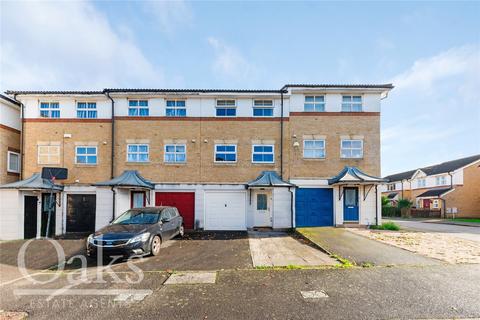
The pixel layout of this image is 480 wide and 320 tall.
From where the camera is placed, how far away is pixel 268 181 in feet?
49.8

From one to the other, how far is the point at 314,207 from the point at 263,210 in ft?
9.62

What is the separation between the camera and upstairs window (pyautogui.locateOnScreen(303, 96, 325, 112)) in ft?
54.7

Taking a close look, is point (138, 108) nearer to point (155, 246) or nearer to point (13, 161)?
point (13, 161)

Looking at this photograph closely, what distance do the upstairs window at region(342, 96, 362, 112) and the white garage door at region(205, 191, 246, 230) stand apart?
791 centimetres

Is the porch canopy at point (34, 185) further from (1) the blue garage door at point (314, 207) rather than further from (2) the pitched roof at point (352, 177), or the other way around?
(2) the pitched roof at point (352, 177)

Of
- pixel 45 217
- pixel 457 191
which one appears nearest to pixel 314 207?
pixel 45 217

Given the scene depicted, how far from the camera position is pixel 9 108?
16.2m

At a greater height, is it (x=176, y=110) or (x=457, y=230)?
(x=176, y=110)

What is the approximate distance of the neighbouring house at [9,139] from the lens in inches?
608

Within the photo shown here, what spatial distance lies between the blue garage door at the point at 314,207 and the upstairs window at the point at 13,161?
53.6 feet

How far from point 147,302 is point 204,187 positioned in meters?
10.8

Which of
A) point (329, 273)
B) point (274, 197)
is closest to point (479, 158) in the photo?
point (274, 197)

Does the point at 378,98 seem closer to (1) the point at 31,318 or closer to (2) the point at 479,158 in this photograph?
(1) the point at 31,318

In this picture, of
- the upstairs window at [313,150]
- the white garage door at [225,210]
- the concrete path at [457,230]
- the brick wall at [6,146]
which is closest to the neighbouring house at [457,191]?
the concrete path at [457,230]
